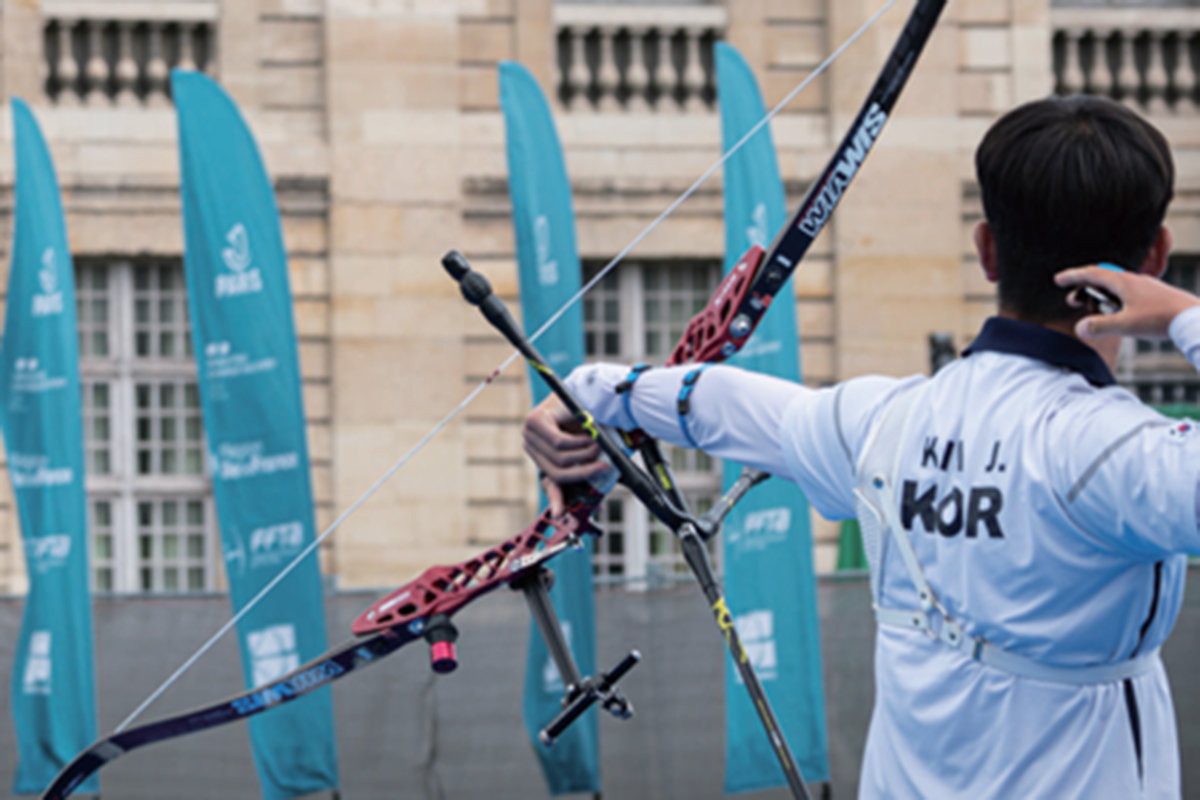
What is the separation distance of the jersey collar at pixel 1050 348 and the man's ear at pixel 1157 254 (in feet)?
0.39

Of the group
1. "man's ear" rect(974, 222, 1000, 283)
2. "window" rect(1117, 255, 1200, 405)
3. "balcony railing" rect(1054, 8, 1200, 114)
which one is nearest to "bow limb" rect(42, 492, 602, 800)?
"man's ear" rect(974, 222, 1000, 283)

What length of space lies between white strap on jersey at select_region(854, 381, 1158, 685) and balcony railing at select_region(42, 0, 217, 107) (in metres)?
11.2

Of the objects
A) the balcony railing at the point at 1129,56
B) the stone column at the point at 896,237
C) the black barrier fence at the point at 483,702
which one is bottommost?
the black barrier fence at the point at 483,702

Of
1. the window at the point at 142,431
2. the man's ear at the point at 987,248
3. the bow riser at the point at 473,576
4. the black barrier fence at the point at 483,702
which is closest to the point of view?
the man's ear at the point at 987,248

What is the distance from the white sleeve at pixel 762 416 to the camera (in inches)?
69.6

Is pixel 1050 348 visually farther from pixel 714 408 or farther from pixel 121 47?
pixel 121 47

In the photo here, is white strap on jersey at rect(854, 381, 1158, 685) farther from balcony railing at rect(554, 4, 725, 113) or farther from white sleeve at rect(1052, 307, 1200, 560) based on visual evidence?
balcony railing at rect(554, 4, 725, 113)

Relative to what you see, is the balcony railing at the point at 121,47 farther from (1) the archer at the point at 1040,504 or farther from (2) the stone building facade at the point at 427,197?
(1) the archer at the point at 1040,504

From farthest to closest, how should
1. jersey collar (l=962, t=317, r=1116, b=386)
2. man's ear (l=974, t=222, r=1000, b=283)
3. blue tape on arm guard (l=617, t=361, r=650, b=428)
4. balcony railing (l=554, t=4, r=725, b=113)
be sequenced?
balcony railing (l=554, t=4, r=725, b=113), blue tape on arm guard (l=617, t=361, r=650, b=428), man's ear (l=974, t=222, r=1000, b=283), jersey collar (l=962, t=317, r=1116, b=386)

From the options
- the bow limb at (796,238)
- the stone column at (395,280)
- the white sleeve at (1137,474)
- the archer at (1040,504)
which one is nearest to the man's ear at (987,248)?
the archer at (1040,504)

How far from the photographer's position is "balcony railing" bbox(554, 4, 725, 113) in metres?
12.5

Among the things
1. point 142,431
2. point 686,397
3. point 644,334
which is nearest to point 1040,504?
point 686,397

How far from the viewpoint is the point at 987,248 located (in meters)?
1.72

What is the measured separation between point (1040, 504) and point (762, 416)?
0.48 meters
